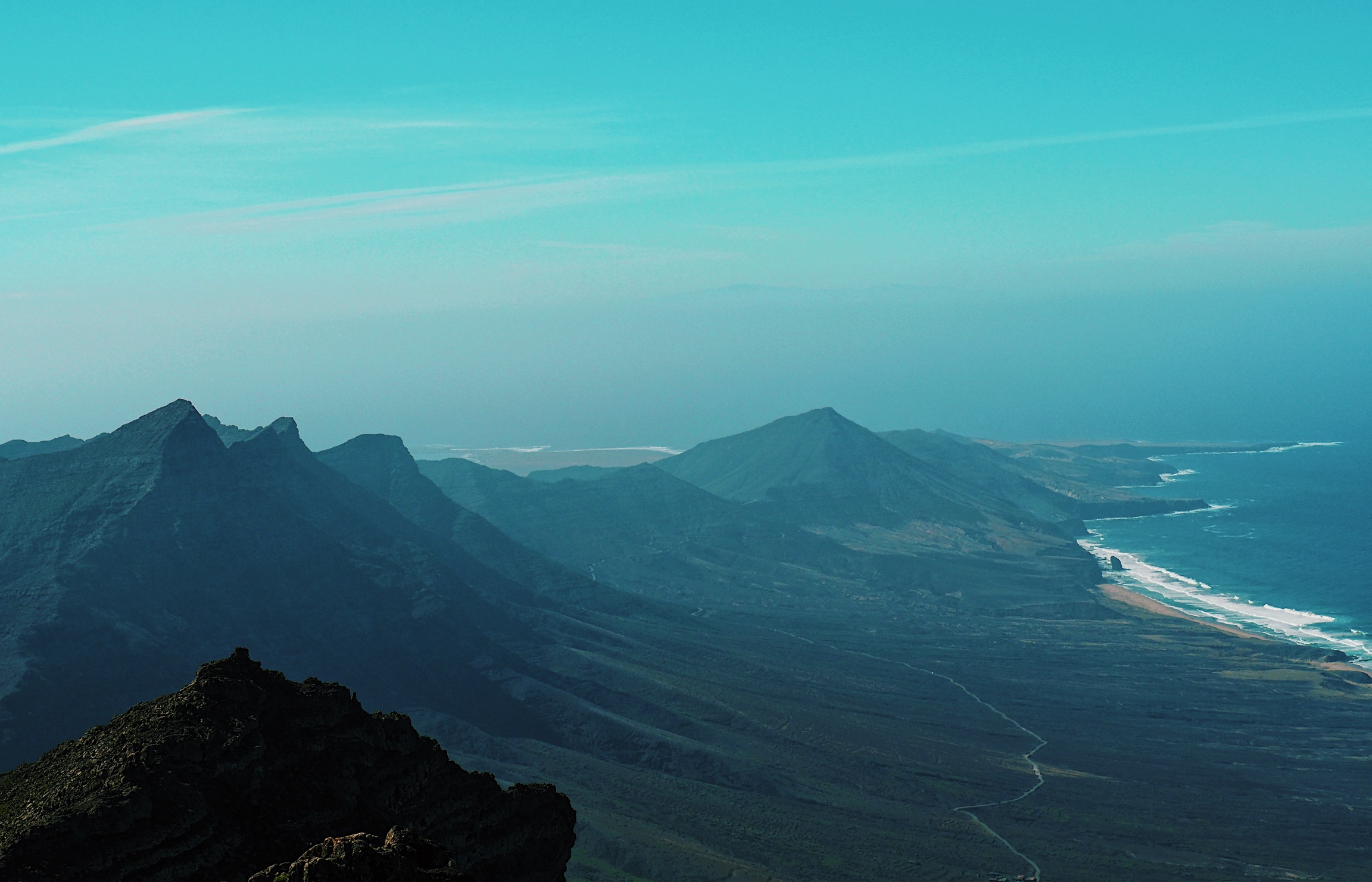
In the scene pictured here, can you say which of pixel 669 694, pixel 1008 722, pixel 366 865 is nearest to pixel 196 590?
pixel 669 694

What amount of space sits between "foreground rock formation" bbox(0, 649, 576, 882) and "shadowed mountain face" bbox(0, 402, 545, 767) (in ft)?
225

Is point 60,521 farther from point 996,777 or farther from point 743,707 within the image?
point 996,777

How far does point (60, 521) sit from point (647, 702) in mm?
70254

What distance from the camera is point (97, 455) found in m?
144

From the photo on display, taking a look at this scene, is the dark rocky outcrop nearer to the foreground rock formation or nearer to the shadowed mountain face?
the foreground rock formation

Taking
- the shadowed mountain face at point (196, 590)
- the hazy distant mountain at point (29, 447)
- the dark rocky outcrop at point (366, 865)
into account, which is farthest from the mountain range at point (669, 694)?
the dark rocky outcrop at point (366, 865)

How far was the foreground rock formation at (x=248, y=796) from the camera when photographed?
39781 millimetres

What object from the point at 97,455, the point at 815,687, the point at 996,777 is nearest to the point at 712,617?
the point at 815,687

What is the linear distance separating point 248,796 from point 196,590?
94857mm

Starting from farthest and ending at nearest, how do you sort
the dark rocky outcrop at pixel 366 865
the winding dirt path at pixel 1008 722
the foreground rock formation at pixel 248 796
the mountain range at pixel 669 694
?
1. the mountain range at pixel 669 694
2. the winding dirt path at pixel 1008 722
3. the foreground rock formation at pixel 248 796
4. the dark rocky outcrop at pixel 366 865

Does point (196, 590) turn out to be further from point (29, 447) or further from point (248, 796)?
point (248, 796)

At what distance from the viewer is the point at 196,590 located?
132 m

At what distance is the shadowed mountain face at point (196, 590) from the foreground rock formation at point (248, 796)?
68.5m

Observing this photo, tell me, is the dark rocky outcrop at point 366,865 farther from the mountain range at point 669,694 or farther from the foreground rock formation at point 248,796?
the mountain range at point 669,694
